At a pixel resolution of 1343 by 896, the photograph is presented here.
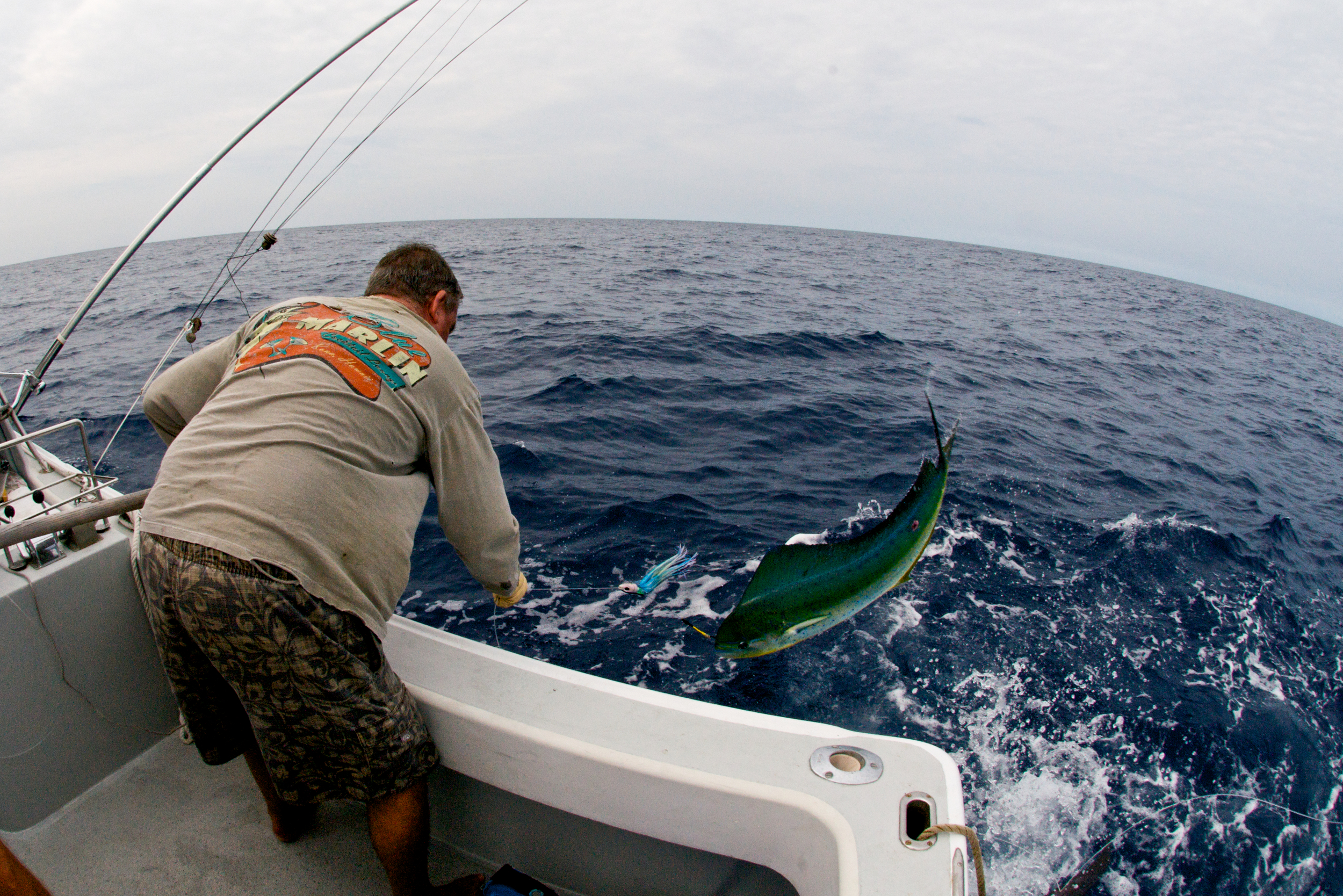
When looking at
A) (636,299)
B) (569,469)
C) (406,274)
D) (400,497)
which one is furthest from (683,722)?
(636,299)

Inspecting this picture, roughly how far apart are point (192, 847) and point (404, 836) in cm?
99

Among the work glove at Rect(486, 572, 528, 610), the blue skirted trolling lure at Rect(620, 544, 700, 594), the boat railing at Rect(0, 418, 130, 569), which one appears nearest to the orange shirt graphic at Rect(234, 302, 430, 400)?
the boat railing at Rect(0, 418, 130, 569)

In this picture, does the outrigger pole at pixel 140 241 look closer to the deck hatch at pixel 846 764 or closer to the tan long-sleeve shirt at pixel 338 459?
the tan long-sleeve shirt at pixel 338 459

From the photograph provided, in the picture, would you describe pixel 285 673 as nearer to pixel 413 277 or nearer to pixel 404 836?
pixel 404 836

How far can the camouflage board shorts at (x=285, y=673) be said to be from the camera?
1.44m

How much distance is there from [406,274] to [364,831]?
74.7 inches

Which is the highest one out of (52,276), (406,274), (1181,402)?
(406,274)

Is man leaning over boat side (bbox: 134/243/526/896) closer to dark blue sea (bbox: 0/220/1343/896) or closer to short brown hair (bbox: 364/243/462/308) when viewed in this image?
short brown hair (bbox: 364/243/462/308)

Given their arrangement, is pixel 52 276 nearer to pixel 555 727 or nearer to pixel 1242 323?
pixel 555 727

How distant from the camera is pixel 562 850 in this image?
204 cm

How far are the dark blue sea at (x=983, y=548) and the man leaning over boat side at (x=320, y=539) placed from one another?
1.92m

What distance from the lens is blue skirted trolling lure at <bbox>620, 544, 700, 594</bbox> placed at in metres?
3.73

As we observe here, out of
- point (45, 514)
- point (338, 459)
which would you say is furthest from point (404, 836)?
point (45, 514)

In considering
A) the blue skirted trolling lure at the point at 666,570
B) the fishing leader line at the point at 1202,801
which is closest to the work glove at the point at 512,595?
the blue skirted trolling lure at the point at 666,570
